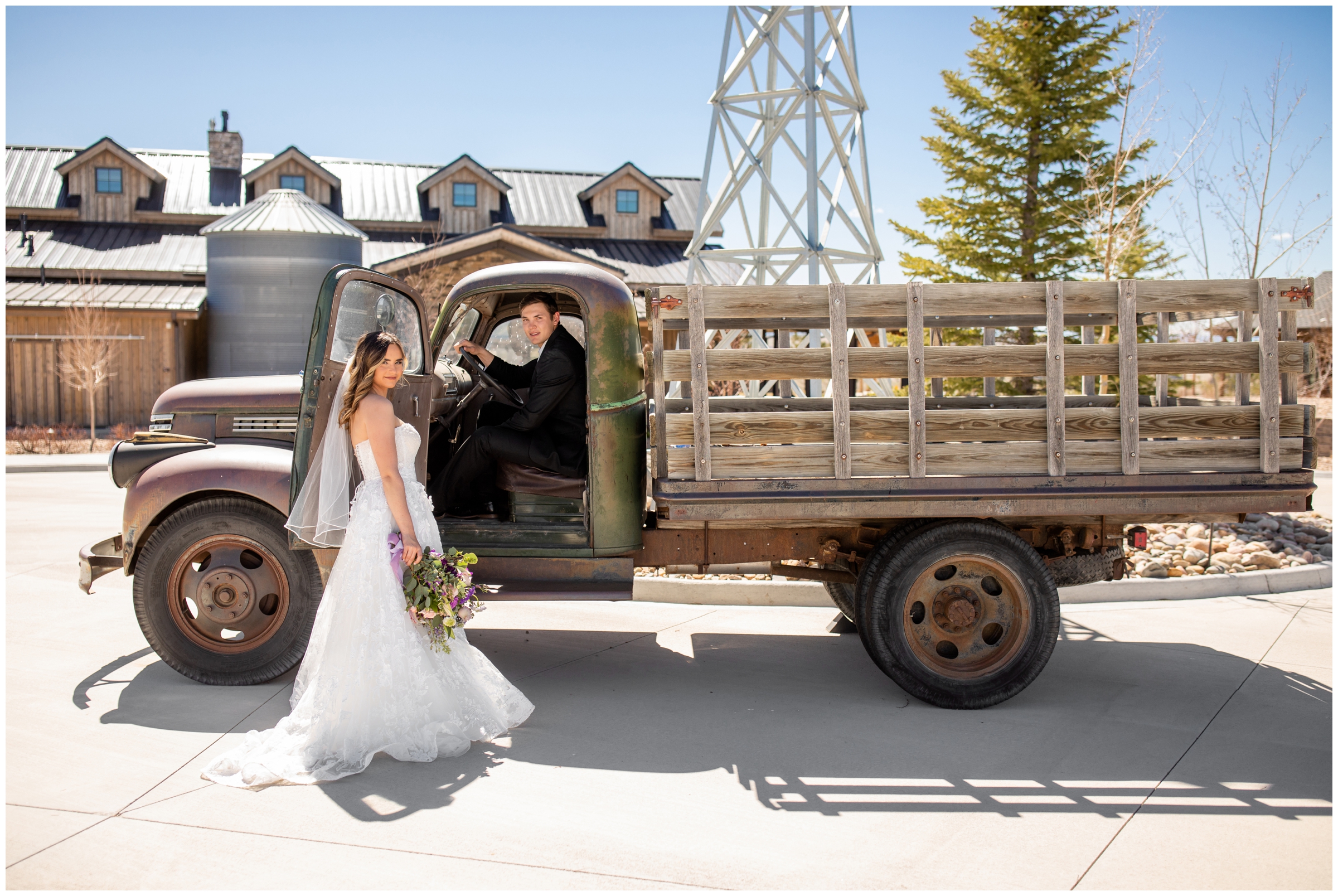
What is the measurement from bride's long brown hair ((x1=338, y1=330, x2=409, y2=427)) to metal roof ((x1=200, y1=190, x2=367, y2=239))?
16312 mm

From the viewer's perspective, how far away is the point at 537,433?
4.89m

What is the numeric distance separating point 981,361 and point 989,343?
1492 millimetres

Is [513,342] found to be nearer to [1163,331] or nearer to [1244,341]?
[1163,331]

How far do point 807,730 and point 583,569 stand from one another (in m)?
1.41

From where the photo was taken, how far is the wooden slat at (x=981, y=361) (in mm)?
4281

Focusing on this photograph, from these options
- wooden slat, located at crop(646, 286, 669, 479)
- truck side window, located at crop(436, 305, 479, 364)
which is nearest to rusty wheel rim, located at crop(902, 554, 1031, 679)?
wooden slat, located at crop(646, 286, 669, 479)

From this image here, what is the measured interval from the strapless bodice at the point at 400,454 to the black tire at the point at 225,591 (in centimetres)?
79

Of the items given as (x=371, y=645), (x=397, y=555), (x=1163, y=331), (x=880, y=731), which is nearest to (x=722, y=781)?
(x=880, y=731)

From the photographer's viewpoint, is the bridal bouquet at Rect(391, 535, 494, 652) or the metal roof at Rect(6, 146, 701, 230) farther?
the metal roof at Rect(6, 146, 701, 230)

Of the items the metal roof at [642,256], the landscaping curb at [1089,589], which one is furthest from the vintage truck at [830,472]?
the metal roof at [642,256]

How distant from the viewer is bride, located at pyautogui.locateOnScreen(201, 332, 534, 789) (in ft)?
12.5

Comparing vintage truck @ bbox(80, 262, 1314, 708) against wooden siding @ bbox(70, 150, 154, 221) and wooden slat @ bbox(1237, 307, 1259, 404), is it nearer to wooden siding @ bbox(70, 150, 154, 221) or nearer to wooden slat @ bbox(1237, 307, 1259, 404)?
wooden slat @ bbox(1237, 307, 1259, 404)

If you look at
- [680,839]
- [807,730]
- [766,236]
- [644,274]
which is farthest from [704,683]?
[644,274]

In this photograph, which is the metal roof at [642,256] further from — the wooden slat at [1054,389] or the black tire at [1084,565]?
the wooden slat at [1054,389]
